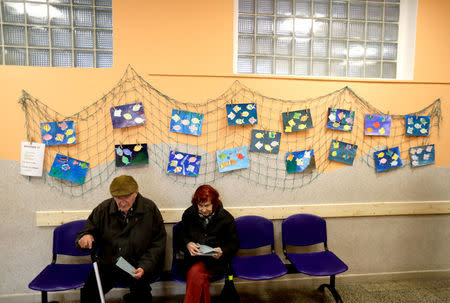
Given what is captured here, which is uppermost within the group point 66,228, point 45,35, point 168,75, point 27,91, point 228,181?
point 45,35

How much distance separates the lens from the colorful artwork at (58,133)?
2494 millimetres

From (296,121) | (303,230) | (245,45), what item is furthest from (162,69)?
(303,230)

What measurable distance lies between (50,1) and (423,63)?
381 centimetres

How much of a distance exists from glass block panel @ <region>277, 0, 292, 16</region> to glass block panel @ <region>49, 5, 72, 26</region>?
2.08 m

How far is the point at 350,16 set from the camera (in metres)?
2.93

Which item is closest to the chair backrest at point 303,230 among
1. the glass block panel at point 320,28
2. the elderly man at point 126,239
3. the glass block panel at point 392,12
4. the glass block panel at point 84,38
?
the elderly man at point 126,239

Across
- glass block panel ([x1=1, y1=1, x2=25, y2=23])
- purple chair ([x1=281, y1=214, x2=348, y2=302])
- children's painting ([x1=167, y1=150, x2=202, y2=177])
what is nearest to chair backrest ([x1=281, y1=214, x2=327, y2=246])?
purple chair ([x1=281, y1=214, x2=348, y2=302])

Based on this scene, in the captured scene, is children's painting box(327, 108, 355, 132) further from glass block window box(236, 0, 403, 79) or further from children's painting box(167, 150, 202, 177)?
children's painting box(167, 150, 202, 177)

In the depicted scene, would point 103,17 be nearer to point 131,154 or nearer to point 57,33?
point 57,33

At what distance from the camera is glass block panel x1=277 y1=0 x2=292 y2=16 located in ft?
9.29

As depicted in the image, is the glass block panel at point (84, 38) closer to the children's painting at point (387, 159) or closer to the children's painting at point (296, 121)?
the children's painting at point (296, 121)

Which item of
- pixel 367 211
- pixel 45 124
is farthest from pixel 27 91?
pixel 367 211

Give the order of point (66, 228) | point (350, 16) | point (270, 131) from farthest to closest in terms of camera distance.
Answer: point (350, 16), point (270, 131), point (66, 228)

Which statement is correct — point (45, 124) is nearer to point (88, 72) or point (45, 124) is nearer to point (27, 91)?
point (27, 91)
